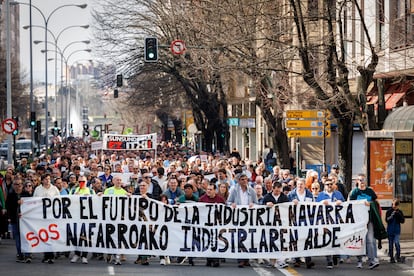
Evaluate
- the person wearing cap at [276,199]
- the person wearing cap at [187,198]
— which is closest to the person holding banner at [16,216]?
the person wearing cap at [187,198]

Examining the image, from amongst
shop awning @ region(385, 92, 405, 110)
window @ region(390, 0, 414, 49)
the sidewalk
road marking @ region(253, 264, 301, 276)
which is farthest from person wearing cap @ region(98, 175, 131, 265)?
shop awning @ region(385, 92, 405, 110)

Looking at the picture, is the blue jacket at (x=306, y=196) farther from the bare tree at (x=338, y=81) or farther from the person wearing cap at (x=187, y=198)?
the bare tree at (x=338, y=81)

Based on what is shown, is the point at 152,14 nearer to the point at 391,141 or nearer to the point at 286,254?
the point at 391,141

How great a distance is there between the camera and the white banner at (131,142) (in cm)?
4258

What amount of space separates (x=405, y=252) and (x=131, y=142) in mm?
24010

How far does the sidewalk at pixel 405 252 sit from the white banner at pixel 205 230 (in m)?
1.03

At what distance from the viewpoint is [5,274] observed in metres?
16.8

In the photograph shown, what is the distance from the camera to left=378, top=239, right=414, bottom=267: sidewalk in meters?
18.9

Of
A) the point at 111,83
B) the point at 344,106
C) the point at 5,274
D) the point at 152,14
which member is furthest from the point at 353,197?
the point at 111,83

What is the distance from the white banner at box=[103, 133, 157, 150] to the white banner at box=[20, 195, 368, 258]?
23.5 meters

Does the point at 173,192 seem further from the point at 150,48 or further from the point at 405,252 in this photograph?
the point at 150,48

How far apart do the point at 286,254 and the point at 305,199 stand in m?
1.10

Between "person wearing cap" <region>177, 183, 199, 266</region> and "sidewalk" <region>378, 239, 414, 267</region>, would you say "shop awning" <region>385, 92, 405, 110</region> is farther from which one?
"person wearing cap" <region>177, 183, 199, 266</region>

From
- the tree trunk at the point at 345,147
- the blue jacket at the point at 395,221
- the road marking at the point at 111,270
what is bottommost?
the road marking at the point at 111,270
